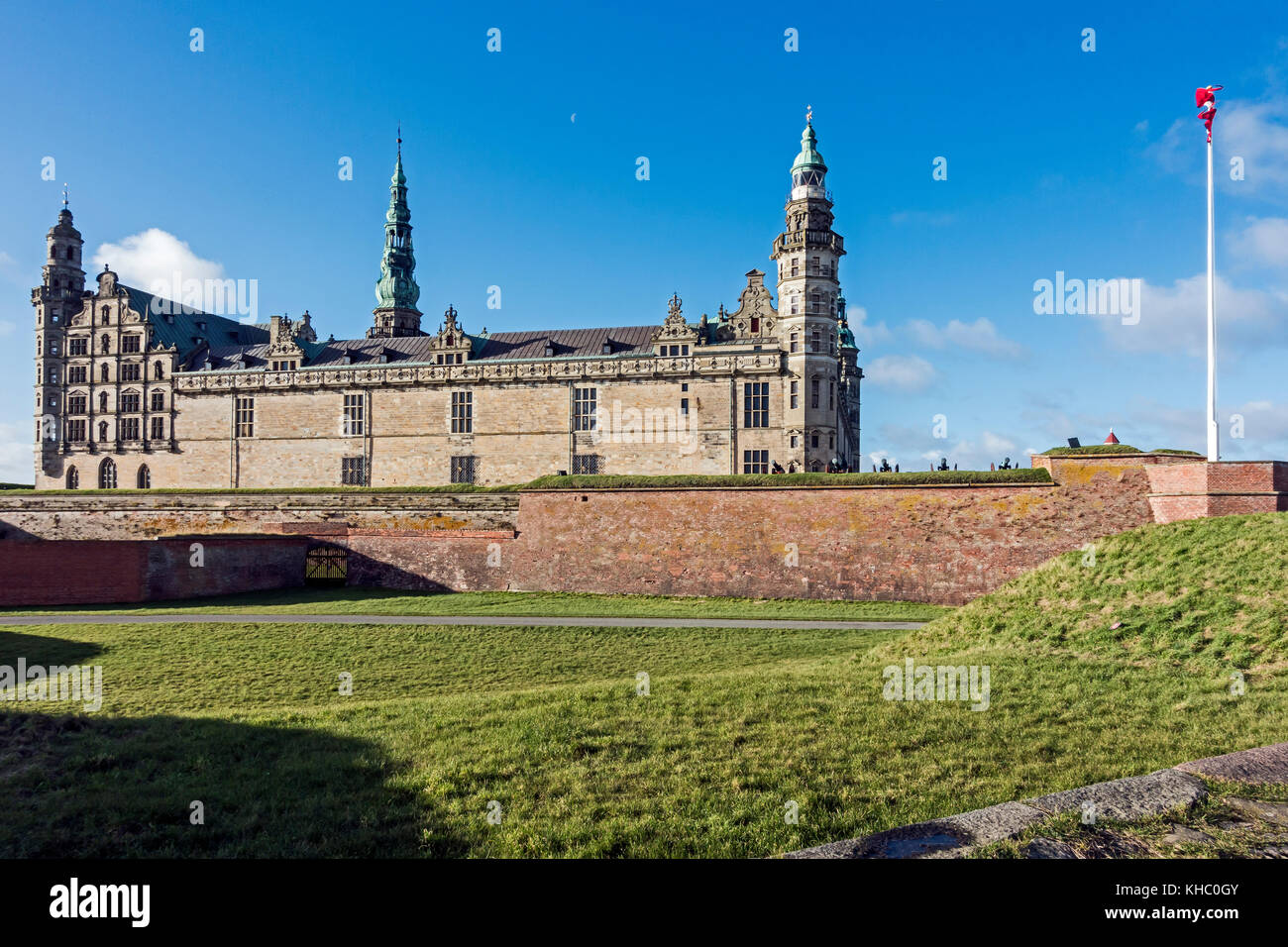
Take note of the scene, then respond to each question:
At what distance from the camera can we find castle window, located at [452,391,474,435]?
45.2 metres

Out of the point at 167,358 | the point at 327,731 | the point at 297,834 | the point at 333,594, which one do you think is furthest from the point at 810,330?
the point at 167,358

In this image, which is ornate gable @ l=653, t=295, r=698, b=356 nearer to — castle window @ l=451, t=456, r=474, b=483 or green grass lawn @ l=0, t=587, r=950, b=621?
castle window @ l=451, t=456, r=474, b=483

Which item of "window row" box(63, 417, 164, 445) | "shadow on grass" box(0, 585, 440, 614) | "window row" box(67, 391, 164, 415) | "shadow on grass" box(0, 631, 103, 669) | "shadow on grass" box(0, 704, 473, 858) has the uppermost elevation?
"window row" box(67, 391, 164, 415)

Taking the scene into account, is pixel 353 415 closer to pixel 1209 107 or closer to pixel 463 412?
pixel 463 412

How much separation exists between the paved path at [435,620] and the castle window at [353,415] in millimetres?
25223

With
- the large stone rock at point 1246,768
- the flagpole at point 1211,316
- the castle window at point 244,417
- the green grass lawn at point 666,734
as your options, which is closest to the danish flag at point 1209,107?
the flagpole at point 1211,316

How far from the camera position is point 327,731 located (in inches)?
354

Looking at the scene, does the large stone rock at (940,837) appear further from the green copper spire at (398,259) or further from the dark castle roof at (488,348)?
the green copper spire at (398,259)

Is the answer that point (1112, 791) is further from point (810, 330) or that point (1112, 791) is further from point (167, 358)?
point (167, 358)

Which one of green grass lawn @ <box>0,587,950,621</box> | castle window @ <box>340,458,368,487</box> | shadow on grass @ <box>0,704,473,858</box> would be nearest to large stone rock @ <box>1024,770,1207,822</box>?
shadow on grass @ <box>0,704,473,858</box>

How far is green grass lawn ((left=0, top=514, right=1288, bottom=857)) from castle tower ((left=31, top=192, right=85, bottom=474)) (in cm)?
4762

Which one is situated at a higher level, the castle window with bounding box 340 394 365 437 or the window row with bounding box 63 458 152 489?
the castle window with bounding box 340 394 365 437

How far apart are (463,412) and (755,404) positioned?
55.1 feet

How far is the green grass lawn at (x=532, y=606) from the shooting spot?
22.4 metres
